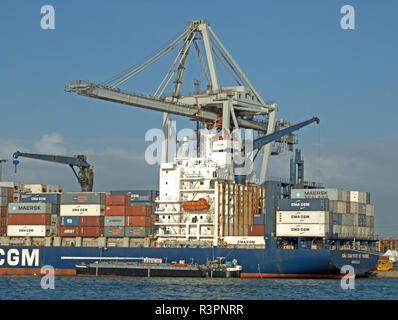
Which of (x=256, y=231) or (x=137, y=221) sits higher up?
(x=137, y=221)

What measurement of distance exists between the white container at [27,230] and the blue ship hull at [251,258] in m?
1.24

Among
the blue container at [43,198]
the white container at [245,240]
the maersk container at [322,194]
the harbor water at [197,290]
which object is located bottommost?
the harbor water at [197,290]

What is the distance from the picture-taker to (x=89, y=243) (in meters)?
54.4

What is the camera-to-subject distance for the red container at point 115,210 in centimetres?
5247

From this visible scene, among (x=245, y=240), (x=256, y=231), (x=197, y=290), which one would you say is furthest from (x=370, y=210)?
(x=197, y=290)

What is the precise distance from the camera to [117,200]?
173 ft

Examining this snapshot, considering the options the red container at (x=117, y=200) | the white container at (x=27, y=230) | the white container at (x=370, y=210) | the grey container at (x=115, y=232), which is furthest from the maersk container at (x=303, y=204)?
the white container at (x=27, y=230)

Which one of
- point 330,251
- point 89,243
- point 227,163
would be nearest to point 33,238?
point 89,243

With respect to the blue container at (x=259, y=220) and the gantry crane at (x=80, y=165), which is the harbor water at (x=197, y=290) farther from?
the gantry crane at (x=80, y=165)

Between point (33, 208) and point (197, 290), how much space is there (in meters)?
23.5

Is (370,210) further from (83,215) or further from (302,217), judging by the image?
(83,215)

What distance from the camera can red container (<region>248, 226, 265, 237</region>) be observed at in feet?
161
